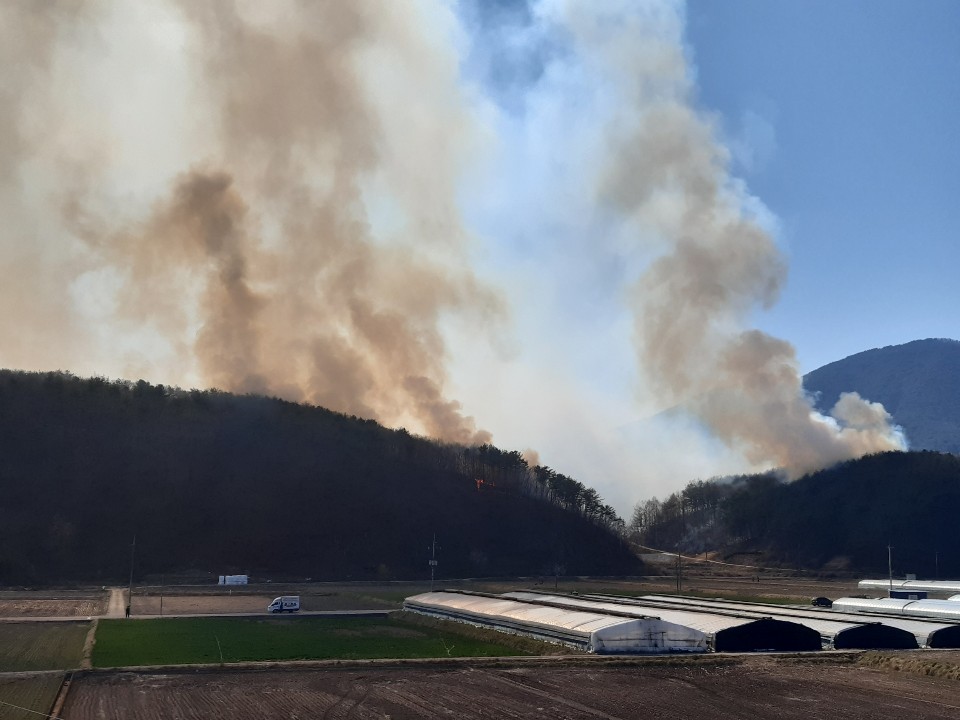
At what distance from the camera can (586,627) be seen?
184ft

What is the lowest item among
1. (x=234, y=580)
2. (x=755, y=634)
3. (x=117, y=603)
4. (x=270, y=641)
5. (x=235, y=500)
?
(x=117, y=603)

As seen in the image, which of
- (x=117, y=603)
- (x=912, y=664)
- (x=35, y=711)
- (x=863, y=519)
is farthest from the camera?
(x=863, y=519)

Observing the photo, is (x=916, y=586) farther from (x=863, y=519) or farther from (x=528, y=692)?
(x=528, y=692)

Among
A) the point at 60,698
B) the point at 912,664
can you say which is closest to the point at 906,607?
the point at 912,664

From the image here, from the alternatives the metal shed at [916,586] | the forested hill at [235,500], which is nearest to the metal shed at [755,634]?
the metal shed at [916,586]

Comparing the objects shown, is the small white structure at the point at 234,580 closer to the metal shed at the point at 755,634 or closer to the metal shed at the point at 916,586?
the metal shed at the point at 755,634

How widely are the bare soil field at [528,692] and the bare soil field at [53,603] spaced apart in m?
39.7

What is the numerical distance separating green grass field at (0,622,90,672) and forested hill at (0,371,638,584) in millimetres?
66690

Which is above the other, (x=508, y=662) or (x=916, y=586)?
(x=916, y=586)

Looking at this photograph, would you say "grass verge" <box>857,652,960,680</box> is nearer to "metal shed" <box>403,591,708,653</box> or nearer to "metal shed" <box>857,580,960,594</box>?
"metal shed" <box>403,591,708,653</box>

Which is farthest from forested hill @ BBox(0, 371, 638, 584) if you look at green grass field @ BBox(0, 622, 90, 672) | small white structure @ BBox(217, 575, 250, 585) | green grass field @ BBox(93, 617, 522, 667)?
green grass field @ BBox(93, 617, 522, 667)

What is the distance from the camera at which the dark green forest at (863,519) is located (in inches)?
6275

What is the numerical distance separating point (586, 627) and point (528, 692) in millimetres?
15963

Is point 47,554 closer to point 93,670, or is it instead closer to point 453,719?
point 93,670
